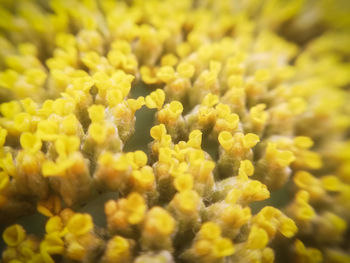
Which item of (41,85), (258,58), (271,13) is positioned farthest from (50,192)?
(271,13)

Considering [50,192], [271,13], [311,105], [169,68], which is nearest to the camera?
[50,192]

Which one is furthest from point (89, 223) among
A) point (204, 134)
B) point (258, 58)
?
point (258, 58)

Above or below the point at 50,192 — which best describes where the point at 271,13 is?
above

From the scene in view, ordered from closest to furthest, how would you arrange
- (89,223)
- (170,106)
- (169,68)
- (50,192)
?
(89,223) < (50,192) < (170,106) < (169,68)

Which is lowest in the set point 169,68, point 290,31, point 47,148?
point 47,148

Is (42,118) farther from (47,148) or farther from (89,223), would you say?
(89,223)

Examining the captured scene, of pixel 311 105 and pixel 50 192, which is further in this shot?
pixel 311 105
